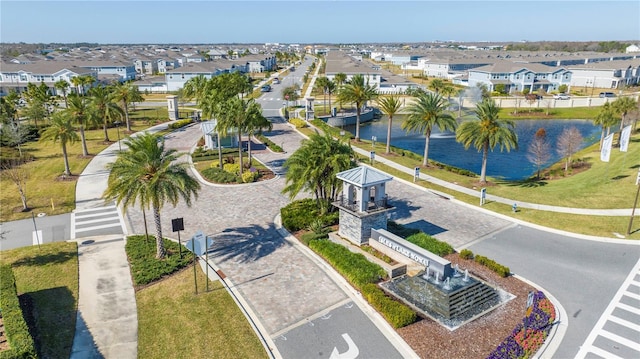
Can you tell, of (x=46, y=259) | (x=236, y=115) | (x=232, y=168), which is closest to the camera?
(x=46, y=259)

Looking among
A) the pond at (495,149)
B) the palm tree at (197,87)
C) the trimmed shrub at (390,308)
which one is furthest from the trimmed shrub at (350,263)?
the palm tree at (197,87)

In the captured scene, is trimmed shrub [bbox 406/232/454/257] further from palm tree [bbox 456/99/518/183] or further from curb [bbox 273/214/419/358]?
palm tree [bbox 456/99/518/183]

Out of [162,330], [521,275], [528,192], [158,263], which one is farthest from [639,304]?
[158,263]

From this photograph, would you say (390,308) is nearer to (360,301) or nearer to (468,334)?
(360,301)

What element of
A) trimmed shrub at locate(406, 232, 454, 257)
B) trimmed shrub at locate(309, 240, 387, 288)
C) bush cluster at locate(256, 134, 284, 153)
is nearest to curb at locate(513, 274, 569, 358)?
trimmed shrub at locate(406, 232, 454, 257)

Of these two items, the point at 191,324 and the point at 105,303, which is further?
the point at 105,303

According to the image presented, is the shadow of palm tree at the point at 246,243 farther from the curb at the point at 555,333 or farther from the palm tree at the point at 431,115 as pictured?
the palm tree at the point at 431,115

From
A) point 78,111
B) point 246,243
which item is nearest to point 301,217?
point 246,243
